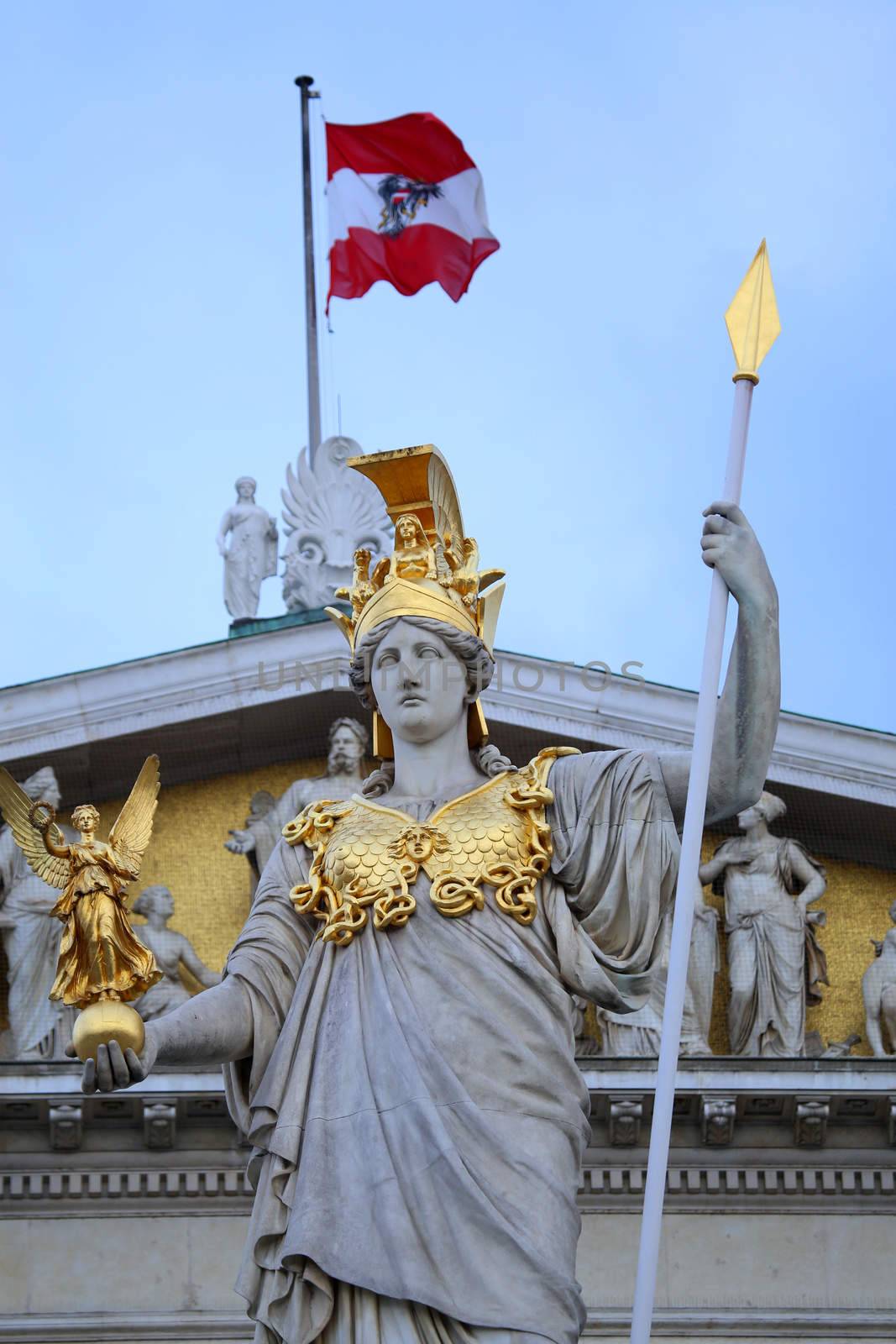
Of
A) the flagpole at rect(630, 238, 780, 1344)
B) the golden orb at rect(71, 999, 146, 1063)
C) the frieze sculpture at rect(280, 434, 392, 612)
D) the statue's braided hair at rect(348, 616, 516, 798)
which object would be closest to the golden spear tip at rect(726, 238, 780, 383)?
the flagpole at rect(630, 238, 780, 1344)

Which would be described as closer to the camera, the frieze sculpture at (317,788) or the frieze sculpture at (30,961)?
the frieze sculpture at (30,961)

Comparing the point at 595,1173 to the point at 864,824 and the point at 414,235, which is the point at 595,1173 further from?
the point at 414,235

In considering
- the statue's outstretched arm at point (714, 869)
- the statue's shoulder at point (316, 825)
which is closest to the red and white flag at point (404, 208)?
the statue's outstretched arm at point (714, 869)

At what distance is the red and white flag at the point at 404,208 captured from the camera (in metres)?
26.7

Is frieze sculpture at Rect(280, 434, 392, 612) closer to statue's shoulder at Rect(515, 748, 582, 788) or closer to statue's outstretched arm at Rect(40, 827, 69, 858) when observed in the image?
statue's shoulder at Rect(515, 748, 582, 788)

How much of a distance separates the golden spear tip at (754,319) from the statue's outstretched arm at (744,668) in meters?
0.45

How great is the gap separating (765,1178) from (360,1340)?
45.4 ft

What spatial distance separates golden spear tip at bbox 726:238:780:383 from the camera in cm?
809

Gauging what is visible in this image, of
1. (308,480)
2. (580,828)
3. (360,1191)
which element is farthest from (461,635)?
(308,480)

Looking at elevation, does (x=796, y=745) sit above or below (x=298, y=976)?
above

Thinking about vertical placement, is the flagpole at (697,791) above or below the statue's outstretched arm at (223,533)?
below

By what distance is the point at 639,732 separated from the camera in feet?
70.6

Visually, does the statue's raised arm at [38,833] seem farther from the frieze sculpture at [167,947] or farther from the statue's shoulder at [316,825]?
the frieze sculpture at [167,947]

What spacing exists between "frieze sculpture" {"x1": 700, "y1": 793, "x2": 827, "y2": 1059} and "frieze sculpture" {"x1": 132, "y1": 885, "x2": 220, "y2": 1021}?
3.24m
